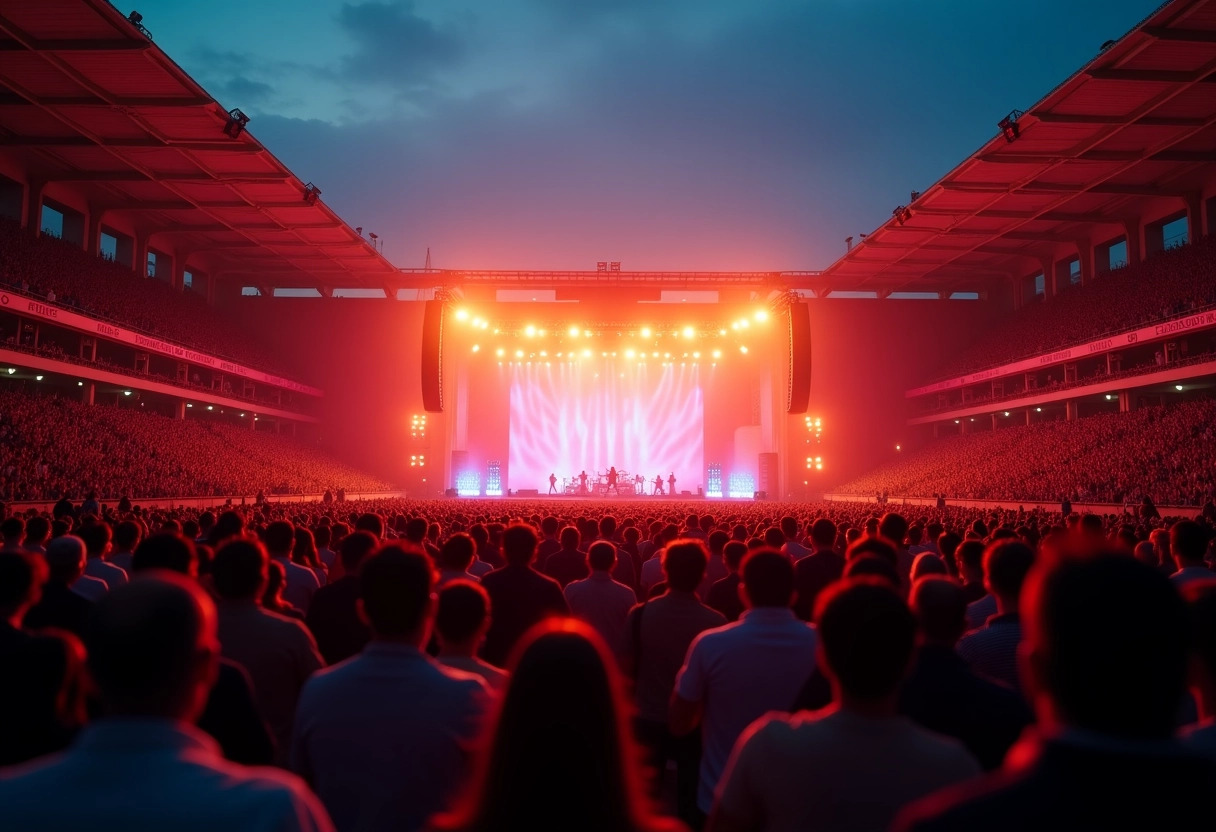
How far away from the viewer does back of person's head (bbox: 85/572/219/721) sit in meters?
1.73

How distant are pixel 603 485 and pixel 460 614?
141ft

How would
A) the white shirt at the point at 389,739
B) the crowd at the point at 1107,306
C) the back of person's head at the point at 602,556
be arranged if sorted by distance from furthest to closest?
the crowd at the point at 1107,306
the back of person's head at the point at 602,556
the white shirt at the point at 389,739

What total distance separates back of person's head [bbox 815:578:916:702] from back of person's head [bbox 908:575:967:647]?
3.30 feet

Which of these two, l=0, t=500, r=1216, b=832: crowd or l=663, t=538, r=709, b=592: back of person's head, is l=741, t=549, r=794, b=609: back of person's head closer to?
l=0, t=500, r=1216, b=832: crowd

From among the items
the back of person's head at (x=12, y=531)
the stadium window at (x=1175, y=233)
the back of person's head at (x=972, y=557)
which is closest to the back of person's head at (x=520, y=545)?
the back of person's head at (x=972, y=557)

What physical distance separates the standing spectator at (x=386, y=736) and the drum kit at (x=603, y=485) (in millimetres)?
42680

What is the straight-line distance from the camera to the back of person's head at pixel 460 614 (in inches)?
129

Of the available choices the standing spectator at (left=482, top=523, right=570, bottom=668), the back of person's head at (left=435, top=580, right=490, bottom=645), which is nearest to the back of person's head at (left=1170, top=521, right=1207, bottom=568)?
the standing spectator at (left=482, top=523, right=570, bottom=668)

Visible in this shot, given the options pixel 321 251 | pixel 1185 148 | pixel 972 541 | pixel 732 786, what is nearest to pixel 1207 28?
pixel 1185 148

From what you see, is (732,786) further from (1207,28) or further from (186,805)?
(1207,28)

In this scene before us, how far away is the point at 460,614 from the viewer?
10.8 ft

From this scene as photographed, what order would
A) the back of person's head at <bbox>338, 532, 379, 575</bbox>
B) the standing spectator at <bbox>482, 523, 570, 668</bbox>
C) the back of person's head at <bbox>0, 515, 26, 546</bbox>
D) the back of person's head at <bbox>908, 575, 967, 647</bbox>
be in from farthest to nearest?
the back of person's head at <bbox>0, 515, 26, 546</bbox>
the back of person's head at <bbox>338, 532, 379, 575</bbox>
the standing spectator at <bbox>482, 523, 570, 668</bbox>
the back of person's head at <bbox>908, 575, 967, 647</bbox>

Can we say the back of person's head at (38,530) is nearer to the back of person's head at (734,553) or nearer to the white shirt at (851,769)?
the back of person's head at (734,553)

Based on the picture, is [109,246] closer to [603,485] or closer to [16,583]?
[603,485]
